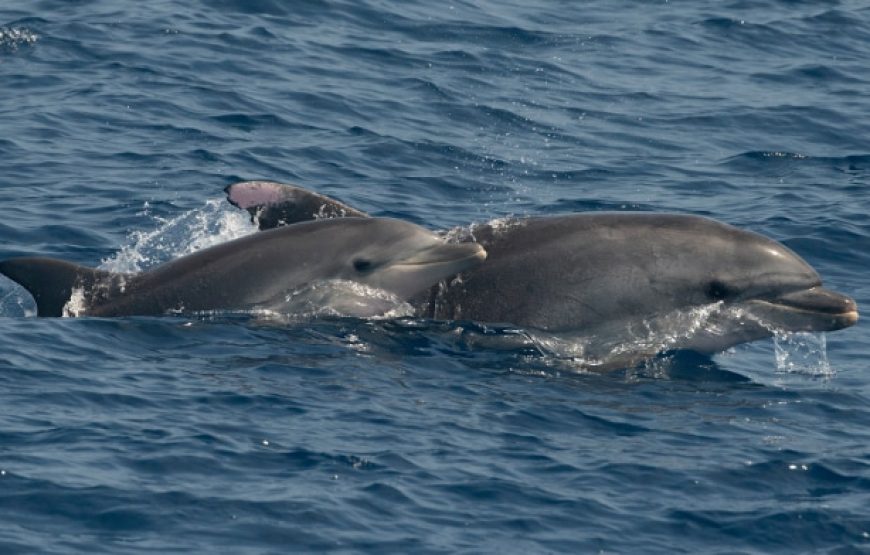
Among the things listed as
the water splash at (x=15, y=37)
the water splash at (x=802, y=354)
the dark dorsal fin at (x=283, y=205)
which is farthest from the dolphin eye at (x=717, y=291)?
the water splash at (x=15, y=37)

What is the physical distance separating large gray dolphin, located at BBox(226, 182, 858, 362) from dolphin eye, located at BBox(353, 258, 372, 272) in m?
0.55

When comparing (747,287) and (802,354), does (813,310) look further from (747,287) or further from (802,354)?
(802,354)

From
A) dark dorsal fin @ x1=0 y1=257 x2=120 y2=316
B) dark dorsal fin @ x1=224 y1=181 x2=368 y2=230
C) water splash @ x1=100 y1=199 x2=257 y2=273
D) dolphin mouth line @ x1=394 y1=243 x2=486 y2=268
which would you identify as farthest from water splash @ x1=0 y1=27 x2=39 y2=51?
dolphin mouth line @ x1=394 y1=243 x2=486 y2=268

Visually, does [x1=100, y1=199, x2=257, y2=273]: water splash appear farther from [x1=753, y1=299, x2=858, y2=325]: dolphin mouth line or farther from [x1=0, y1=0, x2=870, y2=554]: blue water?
[x1=753, y1=299, x2=858, y2=325]: dolphin mouth line

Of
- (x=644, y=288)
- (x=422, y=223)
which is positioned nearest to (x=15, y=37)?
(x=422, y=223)

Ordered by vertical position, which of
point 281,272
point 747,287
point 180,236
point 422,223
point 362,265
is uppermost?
point 747,287

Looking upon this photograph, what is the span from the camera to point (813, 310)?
14.9 meters

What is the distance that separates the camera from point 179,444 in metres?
12.2

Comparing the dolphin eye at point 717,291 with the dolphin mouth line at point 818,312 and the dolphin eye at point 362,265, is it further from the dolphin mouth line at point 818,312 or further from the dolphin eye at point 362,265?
the dolphin eye at point 362,265

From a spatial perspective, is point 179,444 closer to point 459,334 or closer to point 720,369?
point 459,334

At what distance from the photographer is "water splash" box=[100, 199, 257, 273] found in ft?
59.1

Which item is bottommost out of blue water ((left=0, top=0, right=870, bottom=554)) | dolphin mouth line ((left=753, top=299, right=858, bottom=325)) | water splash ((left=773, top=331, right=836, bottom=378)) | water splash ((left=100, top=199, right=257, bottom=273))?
water splash ((left=100, top=199, right=257, bottom=273))

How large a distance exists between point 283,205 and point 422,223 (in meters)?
3.89

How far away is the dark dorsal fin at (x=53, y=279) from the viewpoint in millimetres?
15328
